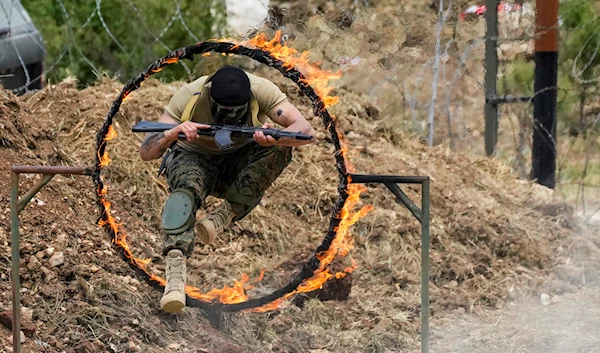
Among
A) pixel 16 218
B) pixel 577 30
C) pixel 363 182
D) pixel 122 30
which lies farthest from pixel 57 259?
pixel 577 30

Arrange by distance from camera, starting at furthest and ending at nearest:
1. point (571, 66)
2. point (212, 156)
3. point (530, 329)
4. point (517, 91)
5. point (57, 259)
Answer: point (517, 91)
point (571, 66)
point (530, 329)
point (57, 259)
point (212, 156)

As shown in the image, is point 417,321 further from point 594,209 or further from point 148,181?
point 594,209

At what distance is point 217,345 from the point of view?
550 cm

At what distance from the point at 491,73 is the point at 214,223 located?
411 cm

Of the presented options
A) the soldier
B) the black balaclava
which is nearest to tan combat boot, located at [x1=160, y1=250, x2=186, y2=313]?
the soldier

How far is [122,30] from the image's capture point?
9.65 meters

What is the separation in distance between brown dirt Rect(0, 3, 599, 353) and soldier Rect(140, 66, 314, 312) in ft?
2.65

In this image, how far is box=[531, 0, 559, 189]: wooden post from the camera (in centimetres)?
805

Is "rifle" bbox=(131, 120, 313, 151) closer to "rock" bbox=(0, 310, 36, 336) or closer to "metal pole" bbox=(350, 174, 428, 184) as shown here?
"metal pole" bbox=(350, 174, 428, 184)

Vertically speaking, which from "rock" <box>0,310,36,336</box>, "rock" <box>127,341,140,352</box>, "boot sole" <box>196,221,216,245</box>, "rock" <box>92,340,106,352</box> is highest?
"boot sole" <box>196,221,216,245</box>

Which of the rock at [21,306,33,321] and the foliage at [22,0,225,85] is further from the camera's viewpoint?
the foliage at [22,0,225,85]

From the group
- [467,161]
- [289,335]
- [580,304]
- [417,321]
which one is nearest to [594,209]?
[467,161]

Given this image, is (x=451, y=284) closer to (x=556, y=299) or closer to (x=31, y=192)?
(x=556, y=299)

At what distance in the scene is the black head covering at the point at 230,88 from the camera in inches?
189
